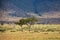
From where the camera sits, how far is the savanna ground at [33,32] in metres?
3.14

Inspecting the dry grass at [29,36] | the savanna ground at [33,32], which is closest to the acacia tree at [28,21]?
the savanna ground at [33,32]

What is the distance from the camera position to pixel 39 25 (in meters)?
3.20

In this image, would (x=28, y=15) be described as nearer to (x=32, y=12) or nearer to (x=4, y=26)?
(x=32, y=12)

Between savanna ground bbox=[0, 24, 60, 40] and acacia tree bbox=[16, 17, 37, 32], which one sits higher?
acacia tree bbox=[16, 17, 37, 32]

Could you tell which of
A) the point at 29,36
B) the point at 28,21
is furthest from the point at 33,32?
the point at 28,21

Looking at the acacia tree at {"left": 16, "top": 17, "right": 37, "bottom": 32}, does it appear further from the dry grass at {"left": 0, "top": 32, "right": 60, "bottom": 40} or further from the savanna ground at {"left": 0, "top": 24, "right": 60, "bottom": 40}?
the dry grass at {"left": 0, "top": 32, "right": 60, "bottom": 40}

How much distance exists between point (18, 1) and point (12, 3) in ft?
0.47

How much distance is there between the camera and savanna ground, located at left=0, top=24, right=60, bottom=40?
314 cm

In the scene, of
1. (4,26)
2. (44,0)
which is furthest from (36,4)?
(4,26)

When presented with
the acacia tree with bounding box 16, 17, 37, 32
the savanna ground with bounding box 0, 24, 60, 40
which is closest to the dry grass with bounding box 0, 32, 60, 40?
the savanna ground with bounding box 0, 24, 60, 40

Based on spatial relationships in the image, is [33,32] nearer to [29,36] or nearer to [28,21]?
[29,36]

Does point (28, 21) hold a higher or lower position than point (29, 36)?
higher

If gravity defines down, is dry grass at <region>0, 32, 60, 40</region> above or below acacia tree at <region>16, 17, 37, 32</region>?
A: below

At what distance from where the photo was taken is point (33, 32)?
10.5ft
